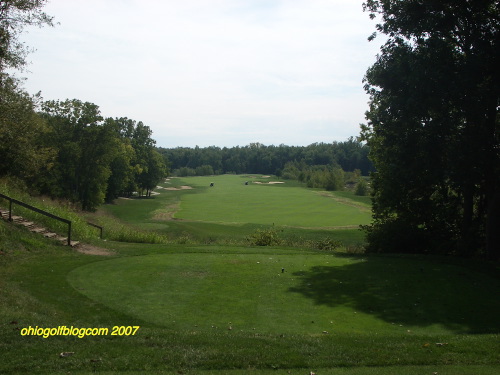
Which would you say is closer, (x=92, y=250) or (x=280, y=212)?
(x=92, y=250)

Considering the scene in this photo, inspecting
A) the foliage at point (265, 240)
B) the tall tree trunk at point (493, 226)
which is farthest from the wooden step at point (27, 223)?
the tall tree trunk at point (493, 226)

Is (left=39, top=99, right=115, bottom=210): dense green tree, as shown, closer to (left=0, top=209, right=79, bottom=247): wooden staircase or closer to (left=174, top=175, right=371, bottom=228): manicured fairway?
(left=174, top=175, right=371, bottom=228): manicured fairway

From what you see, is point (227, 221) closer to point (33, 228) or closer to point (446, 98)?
point (33, 228)

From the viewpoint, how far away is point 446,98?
61.7 feet

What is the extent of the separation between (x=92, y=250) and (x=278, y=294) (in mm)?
10867

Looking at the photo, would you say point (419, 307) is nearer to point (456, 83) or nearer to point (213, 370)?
point (213, 370)

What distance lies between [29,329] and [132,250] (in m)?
12.6

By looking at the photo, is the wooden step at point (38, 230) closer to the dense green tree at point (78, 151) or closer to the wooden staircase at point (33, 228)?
the wooden staircase at point (33, 228)

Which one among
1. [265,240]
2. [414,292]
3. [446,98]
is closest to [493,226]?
[446,98]

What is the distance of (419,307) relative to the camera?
11.8 metres

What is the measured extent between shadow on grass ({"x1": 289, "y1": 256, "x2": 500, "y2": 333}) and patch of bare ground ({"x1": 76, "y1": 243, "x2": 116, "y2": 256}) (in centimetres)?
936

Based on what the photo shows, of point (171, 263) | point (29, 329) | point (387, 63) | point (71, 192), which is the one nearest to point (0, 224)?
point (171, 263)

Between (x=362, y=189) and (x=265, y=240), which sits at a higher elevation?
(x=362, y=189)

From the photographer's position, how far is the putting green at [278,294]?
411 inches
